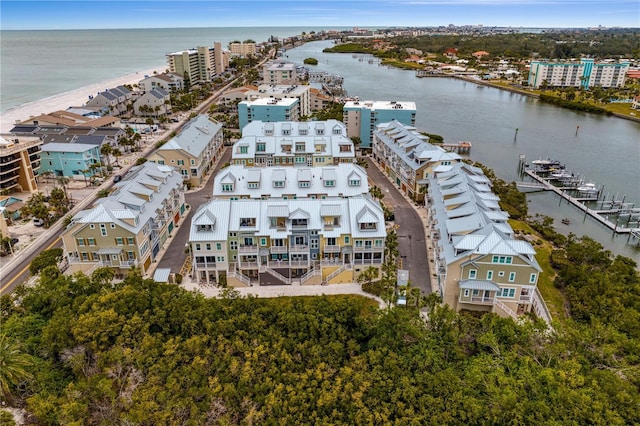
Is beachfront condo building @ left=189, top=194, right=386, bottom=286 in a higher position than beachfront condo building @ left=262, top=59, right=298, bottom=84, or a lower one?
lower

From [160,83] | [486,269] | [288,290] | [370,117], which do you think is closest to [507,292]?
[486,269]

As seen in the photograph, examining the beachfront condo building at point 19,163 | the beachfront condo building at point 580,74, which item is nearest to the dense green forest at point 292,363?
the beachfront condo building at point 19,163

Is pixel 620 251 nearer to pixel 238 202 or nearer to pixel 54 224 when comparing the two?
pixel 238 202

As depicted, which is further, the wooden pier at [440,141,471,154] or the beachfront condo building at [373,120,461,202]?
the wooden pier at [440,141,471,154]

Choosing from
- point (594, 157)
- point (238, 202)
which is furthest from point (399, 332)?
point (594, 157)

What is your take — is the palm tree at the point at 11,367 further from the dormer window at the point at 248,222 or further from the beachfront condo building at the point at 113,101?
the beachfront condo building at the point at 113,101

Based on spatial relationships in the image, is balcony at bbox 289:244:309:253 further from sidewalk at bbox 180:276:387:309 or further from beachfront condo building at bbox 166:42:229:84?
beachfront condo building at bbox 166:42:229:84

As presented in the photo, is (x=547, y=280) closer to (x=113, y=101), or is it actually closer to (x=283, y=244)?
(x=283, y=244)

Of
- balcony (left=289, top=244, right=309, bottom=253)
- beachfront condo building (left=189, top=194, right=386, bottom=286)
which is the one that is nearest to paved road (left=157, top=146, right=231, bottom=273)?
beachfront condo building (left=189, top=194, right=386, bottom=286)
